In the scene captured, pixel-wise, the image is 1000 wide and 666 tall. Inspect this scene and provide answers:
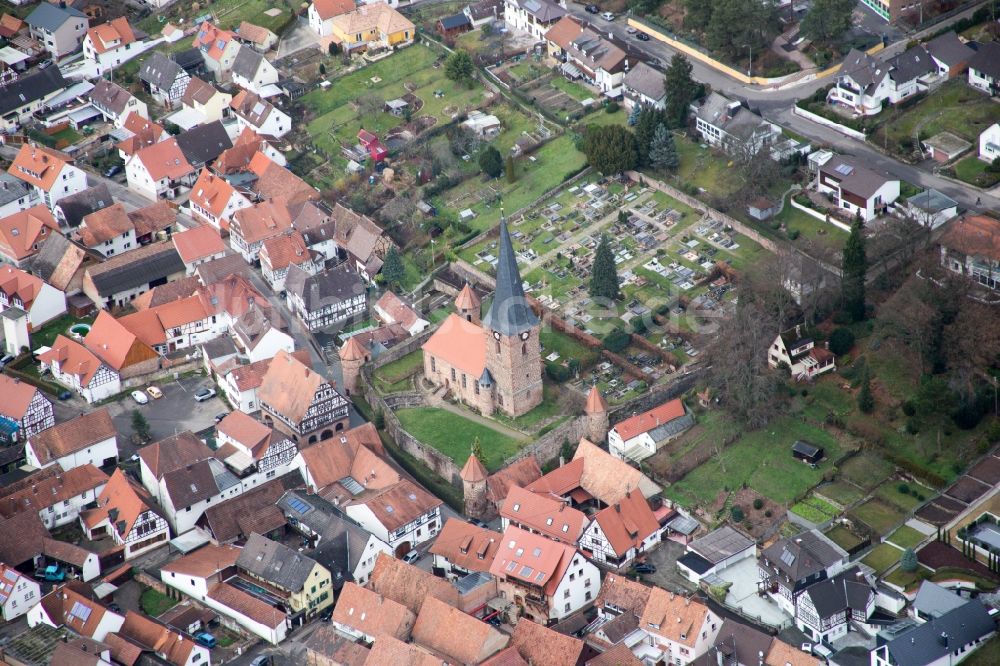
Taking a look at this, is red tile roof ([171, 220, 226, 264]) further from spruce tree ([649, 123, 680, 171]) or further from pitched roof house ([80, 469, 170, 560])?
spruce tree ([649, 123, 680, 171])

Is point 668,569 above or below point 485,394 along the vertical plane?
below

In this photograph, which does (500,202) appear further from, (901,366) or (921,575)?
(921,575)

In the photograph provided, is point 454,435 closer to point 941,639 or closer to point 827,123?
point 941,639

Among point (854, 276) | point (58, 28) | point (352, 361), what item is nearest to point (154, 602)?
point (352, 361)

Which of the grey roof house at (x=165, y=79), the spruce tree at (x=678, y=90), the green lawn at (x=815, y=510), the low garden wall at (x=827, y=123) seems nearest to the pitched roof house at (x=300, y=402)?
the green lawn at (x=815, y=510)

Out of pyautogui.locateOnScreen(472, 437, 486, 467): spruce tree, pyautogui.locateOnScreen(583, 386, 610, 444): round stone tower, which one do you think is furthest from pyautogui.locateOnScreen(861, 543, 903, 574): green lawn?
pyautogui.locateOnScreen(472, 437, 486, 467): spruce tree

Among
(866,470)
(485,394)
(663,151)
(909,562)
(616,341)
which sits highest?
(663,151)
